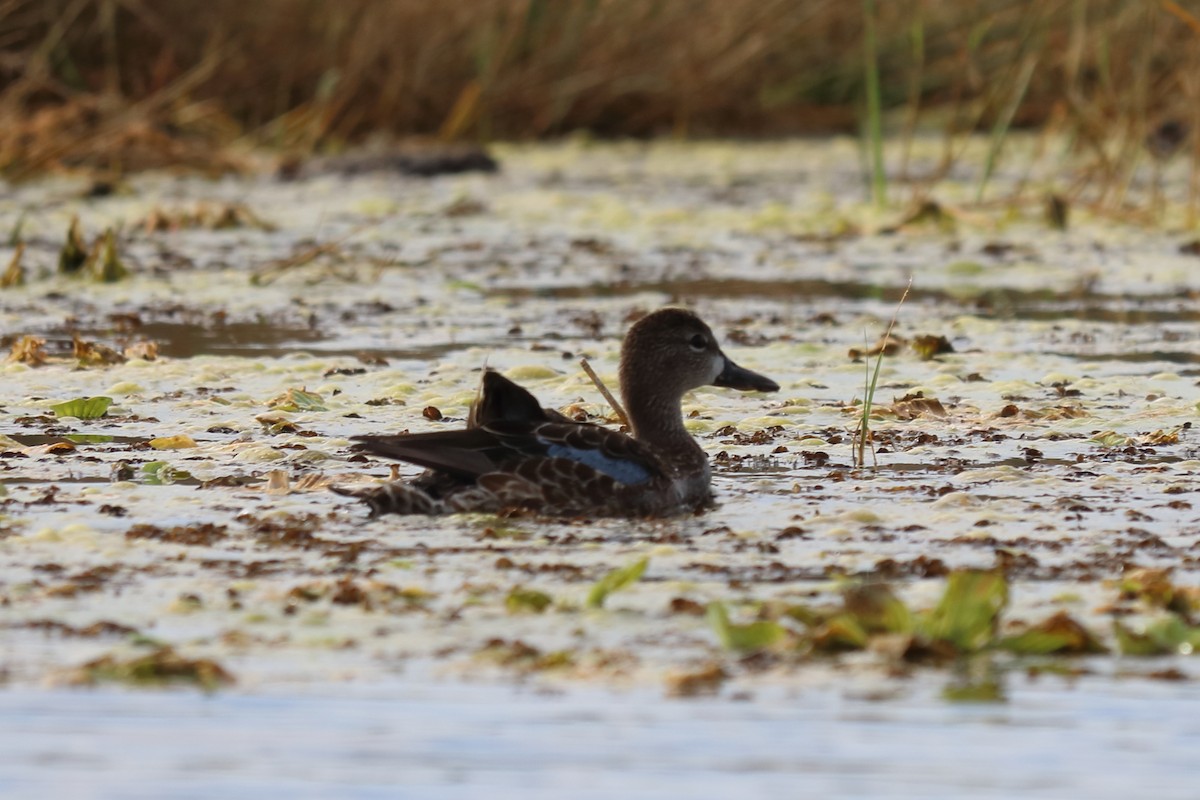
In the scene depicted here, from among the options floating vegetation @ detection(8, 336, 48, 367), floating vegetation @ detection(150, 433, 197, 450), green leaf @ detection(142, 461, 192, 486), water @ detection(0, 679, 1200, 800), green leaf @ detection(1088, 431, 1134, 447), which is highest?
floating vegetation @ detection(8, 336, 48, 367)

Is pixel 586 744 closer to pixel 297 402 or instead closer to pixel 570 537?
pixel 570 537

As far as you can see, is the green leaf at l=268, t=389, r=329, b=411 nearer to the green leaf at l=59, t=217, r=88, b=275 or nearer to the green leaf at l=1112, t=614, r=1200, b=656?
the green leaf at l=1112, t=614, r=1200, b=656

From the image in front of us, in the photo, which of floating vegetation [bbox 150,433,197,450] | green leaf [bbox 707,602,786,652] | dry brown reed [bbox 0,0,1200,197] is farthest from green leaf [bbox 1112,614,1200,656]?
dry brown reed [bbox 0,0,1200,197]

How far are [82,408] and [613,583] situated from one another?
2.89m

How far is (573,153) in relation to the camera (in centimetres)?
1792

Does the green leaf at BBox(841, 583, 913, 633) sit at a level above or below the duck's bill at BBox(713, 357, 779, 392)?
below

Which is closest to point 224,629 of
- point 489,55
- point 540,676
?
point 540,676

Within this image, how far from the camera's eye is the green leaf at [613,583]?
427cm

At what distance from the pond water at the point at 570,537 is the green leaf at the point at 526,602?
0.05 m

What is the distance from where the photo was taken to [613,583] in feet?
14.1

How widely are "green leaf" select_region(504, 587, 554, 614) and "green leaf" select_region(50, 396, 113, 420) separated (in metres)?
2.80

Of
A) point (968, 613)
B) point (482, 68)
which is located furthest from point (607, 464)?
point (482, 68)

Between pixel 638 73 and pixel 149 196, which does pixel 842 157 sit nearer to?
pixel 638 73

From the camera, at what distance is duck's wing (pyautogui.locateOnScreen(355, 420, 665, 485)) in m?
5.32
